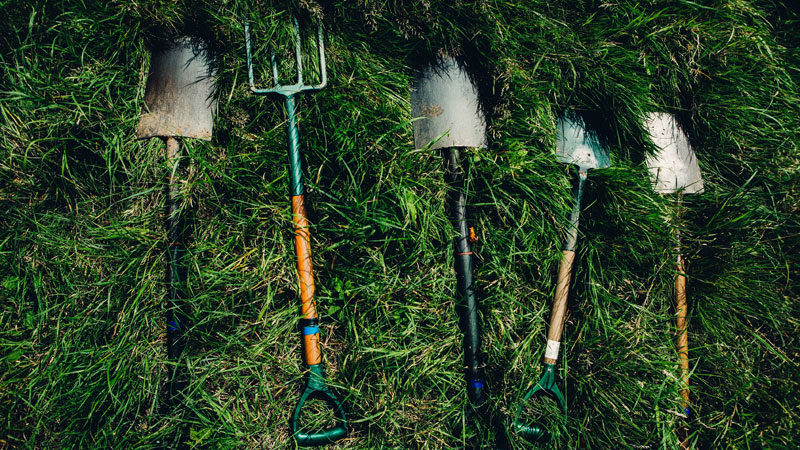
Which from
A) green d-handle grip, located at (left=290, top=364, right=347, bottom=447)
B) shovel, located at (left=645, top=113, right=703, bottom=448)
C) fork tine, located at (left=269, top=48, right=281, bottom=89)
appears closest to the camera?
green d-handle grip, located at (left=290, top=364, right=347, bottom=447)

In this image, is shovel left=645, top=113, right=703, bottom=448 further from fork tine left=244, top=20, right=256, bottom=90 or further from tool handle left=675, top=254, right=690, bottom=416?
fork tine left=244, top=20, right=256, bottom=90

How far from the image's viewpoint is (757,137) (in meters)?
2.04

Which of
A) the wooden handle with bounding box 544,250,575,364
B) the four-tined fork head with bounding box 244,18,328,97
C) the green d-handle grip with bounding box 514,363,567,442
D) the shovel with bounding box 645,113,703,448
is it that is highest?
the four-tined fork head with bounding box 244,18,328,97

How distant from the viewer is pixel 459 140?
5.98 ft

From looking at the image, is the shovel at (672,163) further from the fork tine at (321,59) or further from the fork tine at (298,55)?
the fork tine at (298,55)

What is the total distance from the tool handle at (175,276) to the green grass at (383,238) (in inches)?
2.6

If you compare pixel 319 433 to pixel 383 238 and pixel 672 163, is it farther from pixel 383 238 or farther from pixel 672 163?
pixel 672 163

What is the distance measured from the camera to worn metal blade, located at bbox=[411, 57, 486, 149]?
1.83m

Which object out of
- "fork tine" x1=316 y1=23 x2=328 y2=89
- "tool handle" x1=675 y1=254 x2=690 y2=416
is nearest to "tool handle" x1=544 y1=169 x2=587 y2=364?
"tool handle" x1=675 y1=254 x2=690 y2=416

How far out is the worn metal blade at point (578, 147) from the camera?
194cm

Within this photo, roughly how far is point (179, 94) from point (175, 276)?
0.89 metres

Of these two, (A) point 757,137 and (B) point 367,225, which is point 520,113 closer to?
(B) point 367,225

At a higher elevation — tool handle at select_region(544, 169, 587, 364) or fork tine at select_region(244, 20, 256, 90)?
fork tine at select_region(244, 20, 256, 90)

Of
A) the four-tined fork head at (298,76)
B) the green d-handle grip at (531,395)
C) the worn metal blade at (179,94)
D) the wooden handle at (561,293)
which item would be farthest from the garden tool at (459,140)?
the worn metal blade at (179,94)
